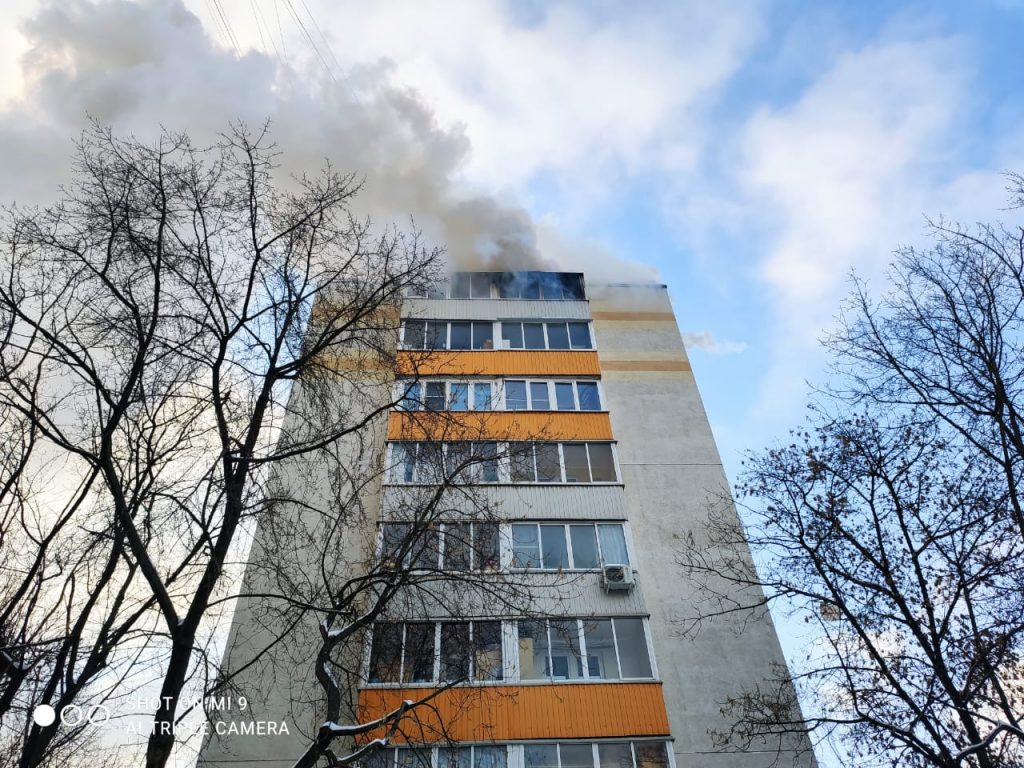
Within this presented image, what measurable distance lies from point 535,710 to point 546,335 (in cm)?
1191

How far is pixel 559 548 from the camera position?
16.3 m

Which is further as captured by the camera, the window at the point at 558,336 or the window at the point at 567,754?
the window at the point at 558,336

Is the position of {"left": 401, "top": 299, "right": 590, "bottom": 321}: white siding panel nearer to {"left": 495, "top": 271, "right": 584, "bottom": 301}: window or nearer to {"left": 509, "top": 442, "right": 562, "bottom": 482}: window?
{"left": 495, "top": 271, "right": 584, "bottom": 301}: window

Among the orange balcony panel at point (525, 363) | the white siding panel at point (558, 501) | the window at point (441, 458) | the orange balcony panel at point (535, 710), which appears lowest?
the orange balcony panel at point (535, 710)

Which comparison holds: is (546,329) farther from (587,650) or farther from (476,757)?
(476,757)

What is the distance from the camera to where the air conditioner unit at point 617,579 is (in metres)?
15.3

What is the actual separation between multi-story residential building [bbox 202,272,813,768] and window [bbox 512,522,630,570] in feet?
0.12

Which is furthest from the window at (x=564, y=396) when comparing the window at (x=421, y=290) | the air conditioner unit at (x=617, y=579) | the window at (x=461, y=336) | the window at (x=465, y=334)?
the window at (x=421, y=290)

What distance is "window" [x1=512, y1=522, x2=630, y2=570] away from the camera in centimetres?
1605

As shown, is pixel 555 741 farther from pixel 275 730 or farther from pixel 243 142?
pixel 243 142

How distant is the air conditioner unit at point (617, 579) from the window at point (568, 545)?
1.75 feet

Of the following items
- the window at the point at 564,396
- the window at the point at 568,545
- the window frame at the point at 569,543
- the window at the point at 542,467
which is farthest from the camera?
the window at the point at 564,396

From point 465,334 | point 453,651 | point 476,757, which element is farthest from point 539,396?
point 476,757

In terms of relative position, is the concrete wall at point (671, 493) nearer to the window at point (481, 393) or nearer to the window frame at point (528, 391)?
the window frame at point (528, 391)
